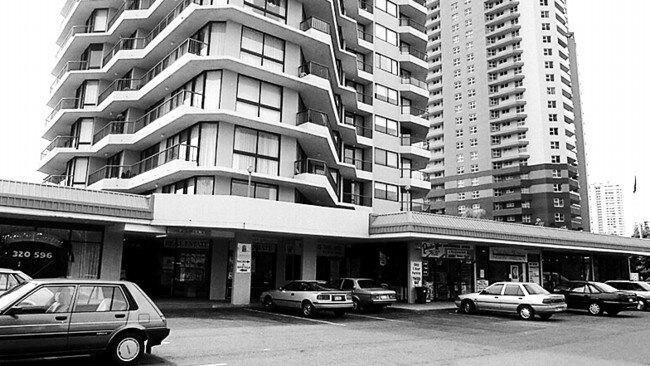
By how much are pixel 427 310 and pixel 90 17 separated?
34640mm

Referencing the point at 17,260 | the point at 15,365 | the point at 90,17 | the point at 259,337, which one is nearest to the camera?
the point at 15,365

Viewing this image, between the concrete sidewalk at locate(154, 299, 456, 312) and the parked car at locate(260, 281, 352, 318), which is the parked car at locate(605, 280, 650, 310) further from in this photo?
the parked car at locate(260, 281, 352, 318)

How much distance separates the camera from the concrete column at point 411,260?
27047 mm

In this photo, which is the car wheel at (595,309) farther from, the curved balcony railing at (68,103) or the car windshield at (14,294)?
the curved balcony railing at (68,103)

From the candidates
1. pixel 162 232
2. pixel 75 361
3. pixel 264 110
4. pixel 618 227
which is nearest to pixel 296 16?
pixel 264 110

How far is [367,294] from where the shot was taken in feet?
72.8

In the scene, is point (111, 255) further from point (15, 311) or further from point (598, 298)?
point (598, 298)

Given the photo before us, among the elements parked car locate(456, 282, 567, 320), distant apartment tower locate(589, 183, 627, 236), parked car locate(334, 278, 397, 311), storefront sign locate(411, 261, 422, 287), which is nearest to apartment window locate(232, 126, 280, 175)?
parked car locate(334, 278, 397, 311)

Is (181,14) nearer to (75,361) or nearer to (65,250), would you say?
(65,250)

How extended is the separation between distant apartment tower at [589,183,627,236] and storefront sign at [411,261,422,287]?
115 m

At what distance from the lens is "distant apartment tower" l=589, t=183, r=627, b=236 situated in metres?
125

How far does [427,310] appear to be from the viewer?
79.5ft

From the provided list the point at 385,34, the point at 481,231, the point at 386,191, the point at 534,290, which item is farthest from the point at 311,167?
the point at 385,34

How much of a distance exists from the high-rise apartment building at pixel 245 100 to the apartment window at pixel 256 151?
7cm
